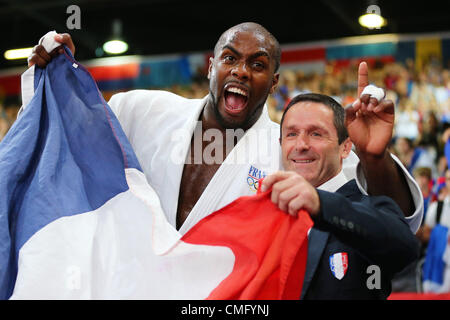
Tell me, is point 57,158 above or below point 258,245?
above

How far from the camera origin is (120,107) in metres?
2.76

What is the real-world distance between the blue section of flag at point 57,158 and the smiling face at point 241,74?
1.92ft

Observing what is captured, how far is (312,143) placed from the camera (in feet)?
6.80

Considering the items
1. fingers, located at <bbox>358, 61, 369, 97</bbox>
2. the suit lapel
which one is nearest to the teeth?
fingers, located at <bbox>358, 61, 369, 97</bbox>

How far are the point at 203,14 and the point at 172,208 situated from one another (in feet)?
30.9

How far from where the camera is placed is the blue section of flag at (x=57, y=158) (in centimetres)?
203

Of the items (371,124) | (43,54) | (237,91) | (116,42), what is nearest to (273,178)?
(371,124)

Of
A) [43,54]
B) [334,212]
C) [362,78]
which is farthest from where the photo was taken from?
[43,54]

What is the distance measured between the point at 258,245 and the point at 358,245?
306mm

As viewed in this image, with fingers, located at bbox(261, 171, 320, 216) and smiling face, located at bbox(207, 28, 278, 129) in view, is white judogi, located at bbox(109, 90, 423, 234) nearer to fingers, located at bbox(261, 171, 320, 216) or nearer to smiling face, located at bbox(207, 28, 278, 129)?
smiling face, located at bbox(207, 28, 278, 129)

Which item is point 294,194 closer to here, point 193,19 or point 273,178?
point 273,178

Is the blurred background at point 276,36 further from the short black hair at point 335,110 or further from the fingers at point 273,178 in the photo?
the fingers at point 273,178

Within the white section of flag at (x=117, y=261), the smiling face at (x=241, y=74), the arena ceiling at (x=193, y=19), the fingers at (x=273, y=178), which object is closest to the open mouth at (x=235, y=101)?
the smiling face at (x=241, y=74)
